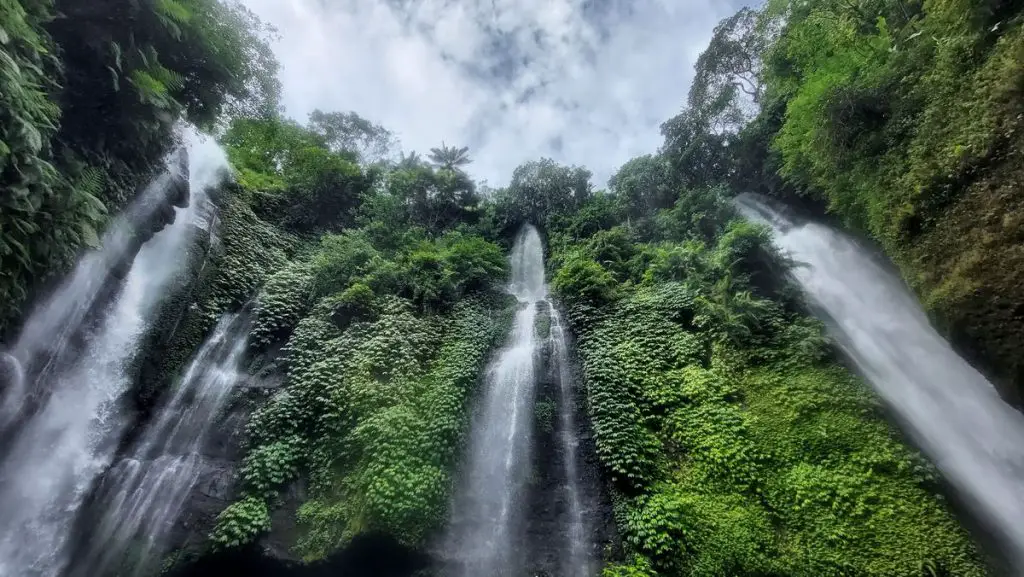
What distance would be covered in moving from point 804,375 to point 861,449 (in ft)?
5.31

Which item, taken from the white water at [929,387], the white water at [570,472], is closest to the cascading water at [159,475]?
the white water at [570,472]

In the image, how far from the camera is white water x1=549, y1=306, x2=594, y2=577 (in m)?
7.52

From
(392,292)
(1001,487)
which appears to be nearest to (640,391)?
(1001,487)

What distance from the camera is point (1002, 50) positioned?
556cm

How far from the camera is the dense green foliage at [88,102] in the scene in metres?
5.92

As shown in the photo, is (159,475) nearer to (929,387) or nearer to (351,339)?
(351,339)

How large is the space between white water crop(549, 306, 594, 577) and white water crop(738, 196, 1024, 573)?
19.2ft

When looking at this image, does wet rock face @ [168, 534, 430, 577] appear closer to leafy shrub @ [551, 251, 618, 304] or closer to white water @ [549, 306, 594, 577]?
white water @ [549, 306, 594, 577]

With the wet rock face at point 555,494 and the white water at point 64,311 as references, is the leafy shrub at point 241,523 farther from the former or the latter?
the wet rock face at point 555,494

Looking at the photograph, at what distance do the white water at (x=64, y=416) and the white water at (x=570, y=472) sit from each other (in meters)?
9.27

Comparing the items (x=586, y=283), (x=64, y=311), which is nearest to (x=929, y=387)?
(x=586, y=283)

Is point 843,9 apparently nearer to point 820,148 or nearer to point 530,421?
point 820,148

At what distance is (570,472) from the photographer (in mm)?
8875

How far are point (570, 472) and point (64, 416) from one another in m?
10.6
